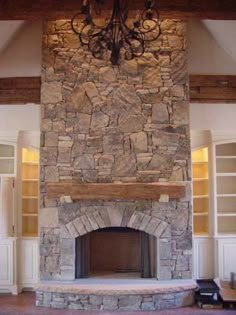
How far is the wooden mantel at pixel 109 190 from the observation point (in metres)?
6.68

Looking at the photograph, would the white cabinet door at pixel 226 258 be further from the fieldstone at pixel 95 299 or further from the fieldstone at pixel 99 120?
the fieldstone at pixel 99 120

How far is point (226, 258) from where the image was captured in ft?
25.8

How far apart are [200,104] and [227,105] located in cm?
48

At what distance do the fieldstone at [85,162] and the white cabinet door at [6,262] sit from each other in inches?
76.3

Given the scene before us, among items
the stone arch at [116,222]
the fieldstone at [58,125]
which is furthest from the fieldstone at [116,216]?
the fieldstone at [58,125]

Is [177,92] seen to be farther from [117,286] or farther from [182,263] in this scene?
[117,286]

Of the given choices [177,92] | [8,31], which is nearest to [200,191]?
[177,92]

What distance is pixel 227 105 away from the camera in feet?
26.4

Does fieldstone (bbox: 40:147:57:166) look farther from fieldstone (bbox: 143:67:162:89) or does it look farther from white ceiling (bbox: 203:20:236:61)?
white ceiling (bbox: 203:20:236:61)

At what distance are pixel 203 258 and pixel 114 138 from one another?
2863 millimetres

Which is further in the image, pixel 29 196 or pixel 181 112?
pixel 29 196

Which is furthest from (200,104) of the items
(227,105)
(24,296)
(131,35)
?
(24,296)

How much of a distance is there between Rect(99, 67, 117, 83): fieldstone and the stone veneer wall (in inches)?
0.6

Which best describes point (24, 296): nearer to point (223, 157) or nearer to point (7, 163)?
point (7, 163)
